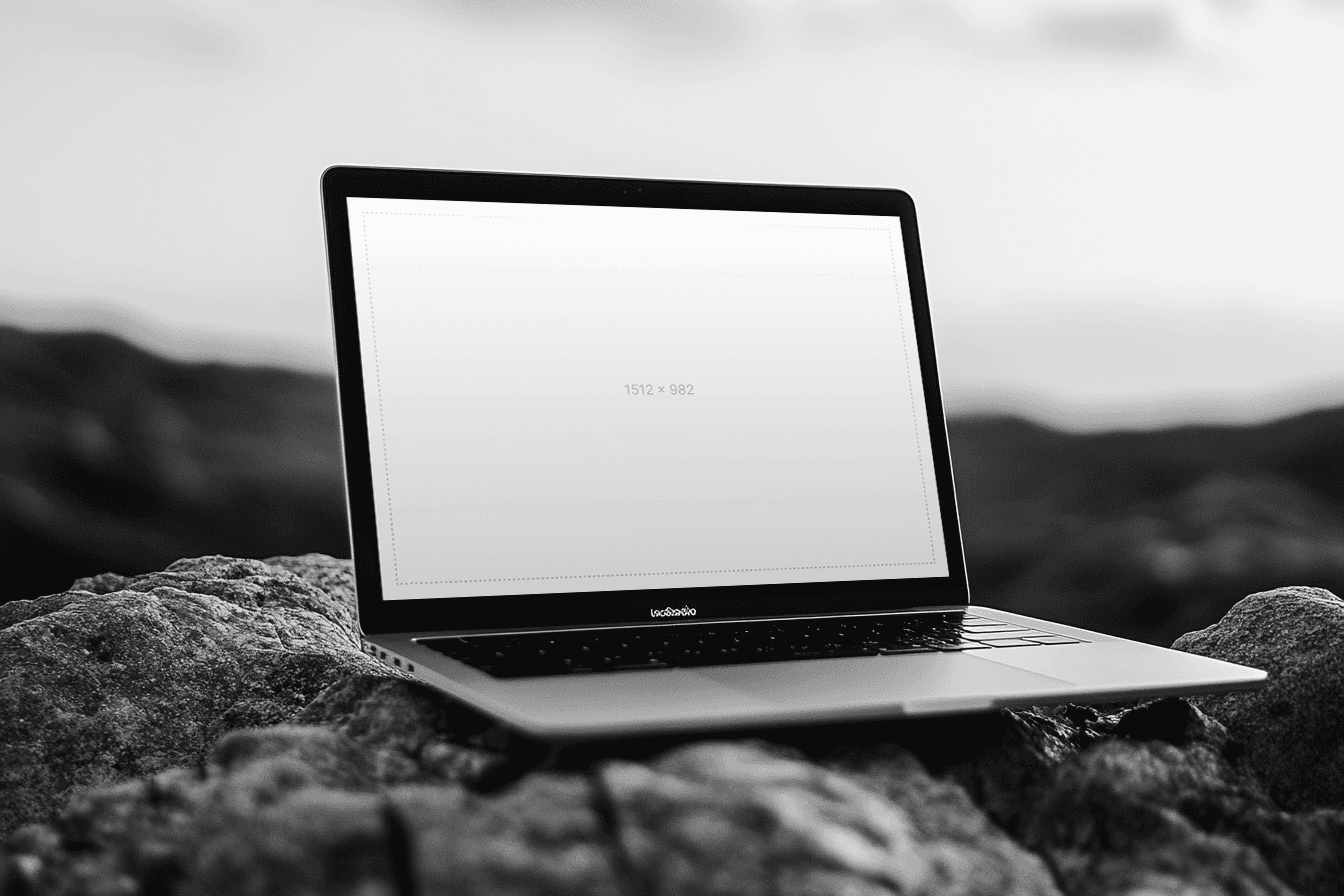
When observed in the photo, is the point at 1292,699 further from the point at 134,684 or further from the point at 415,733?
the point at 134,684

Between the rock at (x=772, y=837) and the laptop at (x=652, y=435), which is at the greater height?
the laptop at (x=652, y=435)

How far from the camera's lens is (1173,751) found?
1.06m

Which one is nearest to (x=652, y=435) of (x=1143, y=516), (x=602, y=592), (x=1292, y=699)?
(x=602, y=592)

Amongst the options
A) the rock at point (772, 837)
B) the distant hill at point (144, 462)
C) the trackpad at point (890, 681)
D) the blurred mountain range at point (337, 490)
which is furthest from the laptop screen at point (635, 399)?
the blurred mountain range at point (337, 490)

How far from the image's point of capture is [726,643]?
1350mm

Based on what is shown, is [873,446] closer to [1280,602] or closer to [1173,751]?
[1280,602]

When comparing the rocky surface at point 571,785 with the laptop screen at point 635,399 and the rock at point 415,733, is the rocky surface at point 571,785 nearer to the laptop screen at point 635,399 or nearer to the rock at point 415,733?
the rock at point 415,733

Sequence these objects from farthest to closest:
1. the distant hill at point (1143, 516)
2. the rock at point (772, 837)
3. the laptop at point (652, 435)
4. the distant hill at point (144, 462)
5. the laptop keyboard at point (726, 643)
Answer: the distant hill at point (1143, 516) → the distant hill at point (144, 462) → the laptop at point (652, 435) → the laptop keyboard at point (726, 643) → the rock at point (772, 837)

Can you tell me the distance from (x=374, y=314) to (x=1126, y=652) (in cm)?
98

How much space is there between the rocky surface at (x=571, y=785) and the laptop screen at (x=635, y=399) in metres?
0.28

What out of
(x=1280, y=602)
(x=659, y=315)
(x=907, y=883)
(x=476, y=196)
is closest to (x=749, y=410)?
(x=659, y=315)

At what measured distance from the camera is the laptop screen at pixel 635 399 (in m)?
1.44

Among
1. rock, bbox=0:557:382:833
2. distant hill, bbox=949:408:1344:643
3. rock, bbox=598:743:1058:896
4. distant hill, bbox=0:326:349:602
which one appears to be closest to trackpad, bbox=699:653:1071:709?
rock, bbox=598:743:1058:896

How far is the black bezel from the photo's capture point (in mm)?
1381
